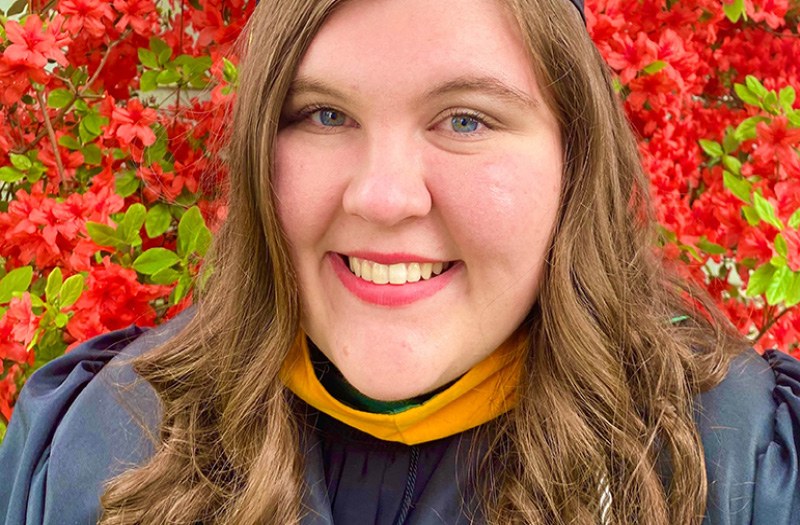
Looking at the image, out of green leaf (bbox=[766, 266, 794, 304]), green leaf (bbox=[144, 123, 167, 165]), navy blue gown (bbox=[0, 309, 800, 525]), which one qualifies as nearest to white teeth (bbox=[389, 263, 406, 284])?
navy blue gown (bbox=[0, 309, 800, 525])

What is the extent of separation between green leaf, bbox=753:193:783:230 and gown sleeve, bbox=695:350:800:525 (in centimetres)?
34

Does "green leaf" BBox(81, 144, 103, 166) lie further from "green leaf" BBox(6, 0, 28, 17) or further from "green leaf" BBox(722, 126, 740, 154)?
"green leaf" BBox(722, 126, 740, 154)

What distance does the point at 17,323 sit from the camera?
152cm

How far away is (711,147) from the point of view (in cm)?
189

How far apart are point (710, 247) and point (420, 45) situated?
3.43 ft

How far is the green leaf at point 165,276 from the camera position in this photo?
5.58ft

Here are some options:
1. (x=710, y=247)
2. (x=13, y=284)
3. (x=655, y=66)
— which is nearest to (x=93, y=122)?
(x=13, y=284)

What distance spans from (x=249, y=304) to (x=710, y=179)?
1.26 m

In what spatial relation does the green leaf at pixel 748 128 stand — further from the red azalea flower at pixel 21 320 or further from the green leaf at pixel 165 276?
the red azalea flower at pixel 21 320

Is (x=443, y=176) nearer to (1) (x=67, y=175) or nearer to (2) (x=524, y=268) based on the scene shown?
(2) (x=524, y=268)

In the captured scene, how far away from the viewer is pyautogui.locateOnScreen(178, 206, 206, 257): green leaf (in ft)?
5.50

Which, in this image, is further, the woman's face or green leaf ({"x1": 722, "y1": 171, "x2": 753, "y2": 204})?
green leaf ({"x1": 722, "y1": 171, "x2": 753, "y2": 204})

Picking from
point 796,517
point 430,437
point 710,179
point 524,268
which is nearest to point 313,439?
point 430,437

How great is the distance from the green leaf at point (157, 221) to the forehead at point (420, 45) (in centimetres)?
80
